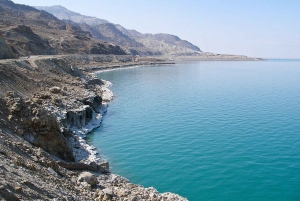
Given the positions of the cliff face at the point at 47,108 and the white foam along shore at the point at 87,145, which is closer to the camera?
the cliff face at the point at 47,108

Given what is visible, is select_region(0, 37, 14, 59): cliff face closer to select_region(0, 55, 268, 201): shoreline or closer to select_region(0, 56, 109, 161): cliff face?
select_region(0, 56, 109, 161): cliff face

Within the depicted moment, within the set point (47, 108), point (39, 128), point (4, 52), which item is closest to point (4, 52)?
point (4, 52)

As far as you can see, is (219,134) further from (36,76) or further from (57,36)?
(57,36)

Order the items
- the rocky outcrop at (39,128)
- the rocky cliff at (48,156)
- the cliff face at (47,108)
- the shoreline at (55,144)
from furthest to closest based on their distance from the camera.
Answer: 1. the cliff face at (47,108)
2. the rocky outcrop at (39,128)
3. the shoreline at (55,144)
4. the rocky cliff at (48,156)

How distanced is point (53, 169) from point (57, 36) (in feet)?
427

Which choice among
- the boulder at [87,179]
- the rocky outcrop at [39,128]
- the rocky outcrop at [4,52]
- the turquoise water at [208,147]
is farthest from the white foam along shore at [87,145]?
the rocky outcrop at [4,52]

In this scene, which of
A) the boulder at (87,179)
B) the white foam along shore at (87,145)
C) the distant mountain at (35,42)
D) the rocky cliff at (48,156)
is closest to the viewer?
the rocky cliff at (48,156)

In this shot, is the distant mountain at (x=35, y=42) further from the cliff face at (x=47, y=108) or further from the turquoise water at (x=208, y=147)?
the turquoise water at (x=208, y=147)

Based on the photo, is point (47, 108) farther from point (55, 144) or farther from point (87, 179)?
point (87, 179)

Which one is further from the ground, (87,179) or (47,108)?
(47,108)

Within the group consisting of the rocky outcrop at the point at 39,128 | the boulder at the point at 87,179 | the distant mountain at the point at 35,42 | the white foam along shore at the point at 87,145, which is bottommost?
the white foam along shore at the point at 87,145

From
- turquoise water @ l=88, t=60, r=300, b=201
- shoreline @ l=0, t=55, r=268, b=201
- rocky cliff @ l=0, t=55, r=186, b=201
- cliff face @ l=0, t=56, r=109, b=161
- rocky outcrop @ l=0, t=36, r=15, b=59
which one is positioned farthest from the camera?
rocky outcrop @ l=0, t=36, r=15, b=59

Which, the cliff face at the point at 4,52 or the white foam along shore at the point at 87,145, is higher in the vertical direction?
the cliff face at the point at 4,52

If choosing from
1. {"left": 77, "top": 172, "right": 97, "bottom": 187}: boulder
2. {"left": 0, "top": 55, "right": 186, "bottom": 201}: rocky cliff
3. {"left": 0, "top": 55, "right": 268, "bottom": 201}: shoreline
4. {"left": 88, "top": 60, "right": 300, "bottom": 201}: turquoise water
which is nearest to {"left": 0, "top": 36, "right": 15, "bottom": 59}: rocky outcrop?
{"left": 0, "top": 55, "right": 186, "bottom": 201}: rocky cliff
